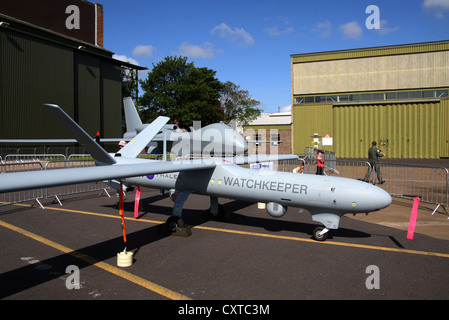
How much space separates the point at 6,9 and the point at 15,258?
36.9 m

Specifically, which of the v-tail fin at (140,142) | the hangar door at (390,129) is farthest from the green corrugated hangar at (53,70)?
the hangar door at (390,129)

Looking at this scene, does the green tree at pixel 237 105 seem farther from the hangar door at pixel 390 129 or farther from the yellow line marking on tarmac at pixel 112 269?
the yellow line marking on tarmac at pixel 112 269

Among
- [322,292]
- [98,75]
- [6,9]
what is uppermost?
[6,9]

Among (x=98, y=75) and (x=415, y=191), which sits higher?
(x=98, y=75)

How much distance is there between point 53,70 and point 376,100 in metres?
39.8

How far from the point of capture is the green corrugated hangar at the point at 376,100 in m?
37.2

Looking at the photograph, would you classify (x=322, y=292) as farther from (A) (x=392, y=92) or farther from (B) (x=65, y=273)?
(A) (x=392, y=92)

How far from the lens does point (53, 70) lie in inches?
1319

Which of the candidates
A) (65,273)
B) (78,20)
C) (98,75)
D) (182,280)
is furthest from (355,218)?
(78,20)

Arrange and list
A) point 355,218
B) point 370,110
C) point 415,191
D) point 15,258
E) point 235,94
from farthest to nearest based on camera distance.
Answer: point 235,94 → point 370,110 → point 415,191 → point 355,218 → point 15,258

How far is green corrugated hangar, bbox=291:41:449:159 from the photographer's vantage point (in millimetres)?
37156

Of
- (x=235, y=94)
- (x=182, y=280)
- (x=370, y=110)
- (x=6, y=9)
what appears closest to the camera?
(x=182, y=280)

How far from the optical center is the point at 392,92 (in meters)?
38.9

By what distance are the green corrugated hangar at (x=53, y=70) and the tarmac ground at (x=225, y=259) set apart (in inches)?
1042
